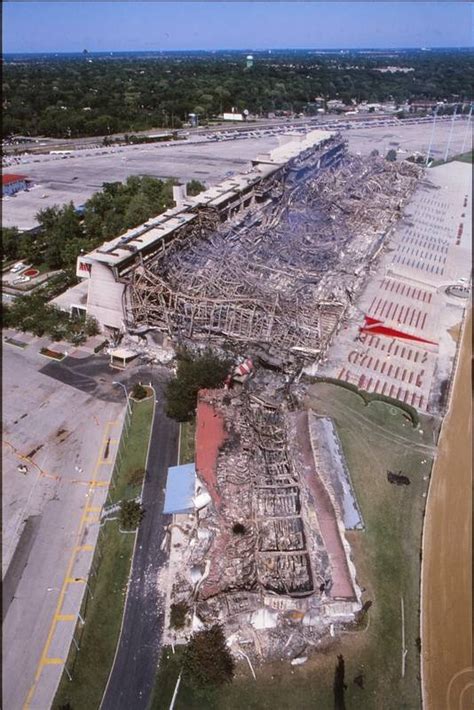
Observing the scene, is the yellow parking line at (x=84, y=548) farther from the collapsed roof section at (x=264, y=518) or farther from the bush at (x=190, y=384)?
the bush at (x=190, y=384)

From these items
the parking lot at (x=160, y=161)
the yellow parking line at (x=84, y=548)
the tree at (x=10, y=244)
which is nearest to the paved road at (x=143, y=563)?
the yellow parking line at (x=84, y=548)

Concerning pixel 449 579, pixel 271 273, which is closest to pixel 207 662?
pixel 449 579

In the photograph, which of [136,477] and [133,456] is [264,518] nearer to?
[136,477]

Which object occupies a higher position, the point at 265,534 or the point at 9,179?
the point at 9,179

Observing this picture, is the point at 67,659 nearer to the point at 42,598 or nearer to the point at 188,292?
the point at 42,598

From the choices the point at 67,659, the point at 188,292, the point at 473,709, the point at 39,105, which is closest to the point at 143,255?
the point at 188,292

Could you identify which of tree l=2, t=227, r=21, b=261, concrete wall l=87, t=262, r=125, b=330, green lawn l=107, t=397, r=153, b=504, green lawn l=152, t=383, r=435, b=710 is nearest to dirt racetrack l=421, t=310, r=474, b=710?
green lawn l=152, t=383, r=435, b=710

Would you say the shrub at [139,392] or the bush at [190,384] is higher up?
the bush at [190,384]
